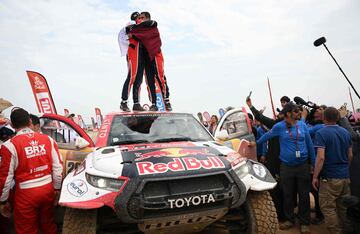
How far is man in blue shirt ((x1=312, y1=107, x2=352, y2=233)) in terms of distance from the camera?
4.03 m

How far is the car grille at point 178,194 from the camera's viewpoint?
2725 millimetres

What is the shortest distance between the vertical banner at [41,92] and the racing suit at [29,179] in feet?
23.4

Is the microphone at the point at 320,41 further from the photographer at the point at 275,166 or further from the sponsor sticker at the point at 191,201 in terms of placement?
the sponsor sticker at the point at 191,201

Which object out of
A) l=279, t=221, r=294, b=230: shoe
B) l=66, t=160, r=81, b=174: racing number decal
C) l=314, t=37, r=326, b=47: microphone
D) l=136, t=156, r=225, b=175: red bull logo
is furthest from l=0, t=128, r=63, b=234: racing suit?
l=314, t=37, r=326, b=47: microphone

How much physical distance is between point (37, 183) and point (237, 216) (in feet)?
7.33

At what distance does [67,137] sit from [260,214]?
11.5 ft

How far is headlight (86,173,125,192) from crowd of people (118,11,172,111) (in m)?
2.85

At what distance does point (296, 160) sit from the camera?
4457 millimetres

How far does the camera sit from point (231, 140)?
4719 millimetres

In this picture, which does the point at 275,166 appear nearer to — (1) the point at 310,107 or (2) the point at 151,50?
(1) the point at 310,107

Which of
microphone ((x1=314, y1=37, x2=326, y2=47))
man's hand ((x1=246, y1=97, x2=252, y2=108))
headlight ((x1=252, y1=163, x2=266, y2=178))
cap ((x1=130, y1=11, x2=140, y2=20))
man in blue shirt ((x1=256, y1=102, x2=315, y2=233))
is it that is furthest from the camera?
cap ((x1=130, y1=11, x2=140, y2=20))

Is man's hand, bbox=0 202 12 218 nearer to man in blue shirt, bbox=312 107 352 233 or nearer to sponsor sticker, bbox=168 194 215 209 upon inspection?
sponsor sticker, bbox=168 194 215 209

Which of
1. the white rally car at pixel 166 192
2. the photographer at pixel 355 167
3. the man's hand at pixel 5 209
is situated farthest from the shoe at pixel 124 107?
the photographer at pixel 355 167

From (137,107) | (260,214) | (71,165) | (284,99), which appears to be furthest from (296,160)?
(71,165)
